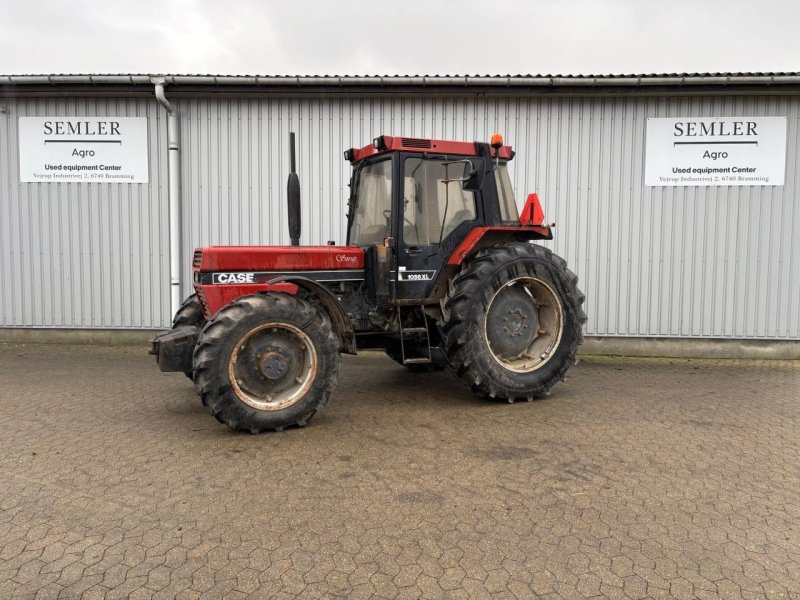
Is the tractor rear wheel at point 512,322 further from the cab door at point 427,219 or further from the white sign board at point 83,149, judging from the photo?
the white sign board at point 83,149

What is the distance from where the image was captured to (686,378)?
7039 mm

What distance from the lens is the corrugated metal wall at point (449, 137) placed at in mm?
8320

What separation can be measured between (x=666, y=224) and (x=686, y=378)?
247 cm

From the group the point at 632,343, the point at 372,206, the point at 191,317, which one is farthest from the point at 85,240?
the point at 632,343

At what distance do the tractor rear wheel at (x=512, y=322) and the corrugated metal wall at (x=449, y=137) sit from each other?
9.24 feet

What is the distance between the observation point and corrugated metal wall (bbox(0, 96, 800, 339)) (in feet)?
27.3

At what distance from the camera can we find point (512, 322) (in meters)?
5.85

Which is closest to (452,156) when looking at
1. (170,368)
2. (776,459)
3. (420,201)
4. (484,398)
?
(420,201)

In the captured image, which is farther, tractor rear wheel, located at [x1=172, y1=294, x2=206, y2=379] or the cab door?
tractor rear wheel, located at [x1=172, y1=294, x2=206, y2=379]

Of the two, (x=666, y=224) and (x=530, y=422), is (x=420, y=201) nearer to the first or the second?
(x=530, y=422)

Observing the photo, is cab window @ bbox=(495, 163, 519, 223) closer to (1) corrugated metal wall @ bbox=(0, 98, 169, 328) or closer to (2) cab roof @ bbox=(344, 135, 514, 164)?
(2) cab roof @ bbox=(344, 135, 514, 164)

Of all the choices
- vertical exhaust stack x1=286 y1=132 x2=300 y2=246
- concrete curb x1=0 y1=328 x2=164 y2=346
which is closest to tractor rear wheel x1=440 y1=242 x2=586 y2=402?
vertical exhaust stack x1=286 y1=132 x2=300 y2=246

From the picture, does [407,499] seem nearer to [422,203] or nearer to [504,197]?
[422,203]

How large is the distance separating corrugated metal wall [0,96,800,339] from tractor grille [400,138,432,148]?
124 inches
